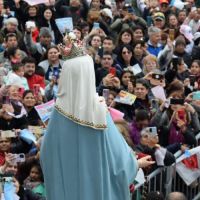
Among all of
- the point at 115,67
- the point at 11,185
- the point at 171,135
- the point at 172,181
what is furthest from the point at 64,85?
the point at 115,67

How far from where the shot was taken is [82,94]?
470 cm

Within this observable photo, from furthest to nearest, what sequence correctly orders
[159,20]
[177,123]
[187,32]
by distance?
[159,20]
[187,32]
[177,123]

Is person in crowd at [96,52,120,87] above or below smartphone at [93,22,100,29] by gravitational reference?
below

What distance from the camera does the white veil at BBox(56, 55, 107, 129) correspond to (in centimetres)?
471

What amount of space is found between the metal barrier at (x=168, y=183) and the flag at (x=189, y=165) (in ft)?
0.30

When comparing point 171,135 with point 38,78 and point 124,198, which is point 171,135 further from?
point 124,198

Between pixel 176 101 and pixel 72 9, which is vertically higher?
pixel 72 9

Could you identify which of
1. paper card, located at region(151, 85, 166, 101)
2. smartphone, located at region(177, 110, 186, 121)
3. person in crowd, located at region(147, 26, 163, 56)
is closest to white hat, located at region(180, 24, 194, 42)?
person in crowd, located at region(147, 26, 163, 56)

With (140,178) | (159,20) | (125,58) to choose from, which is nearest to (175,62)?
(125,58)

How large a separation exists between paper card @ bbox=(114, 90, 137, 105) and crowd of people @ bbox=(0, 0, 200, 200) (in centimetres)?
8

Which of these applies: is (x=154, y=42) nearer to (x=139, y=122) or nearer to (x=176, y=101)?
(x=176, y=101)

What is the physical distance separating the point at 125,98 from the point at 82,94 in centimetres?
516

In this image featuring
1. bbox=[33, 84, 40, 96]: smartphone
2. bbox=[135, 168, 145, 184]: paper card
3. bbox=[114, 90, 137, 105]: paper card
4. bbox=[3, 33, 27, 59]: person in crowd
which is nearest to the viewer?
bbox=[135, 168, 145, 184]: paper card

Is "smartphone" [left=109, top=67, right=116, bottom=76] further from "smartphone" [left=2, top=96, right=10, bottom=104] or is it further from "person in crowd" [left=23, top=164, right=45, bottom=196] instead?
"person in crowd" [left=23, top=164, right=45, bottom=196]
